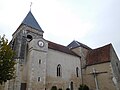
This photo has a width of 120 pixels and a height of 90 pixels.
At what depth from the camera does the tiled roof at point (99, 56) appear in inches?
829

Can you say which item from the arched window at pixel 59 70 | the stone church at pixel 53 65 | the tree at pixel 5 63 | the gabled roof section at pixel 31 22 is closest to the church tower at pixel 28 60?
the stone church at pixel 53 65

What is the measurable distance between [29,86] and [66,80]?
6474mm

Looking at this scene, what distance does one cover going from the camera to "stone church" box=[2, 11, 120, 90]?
55.6ft

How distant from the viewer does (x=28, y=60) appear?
1802cm

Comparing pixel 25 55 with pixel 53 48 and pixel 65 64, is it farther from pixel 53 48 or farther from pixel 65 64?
pixel 65 64

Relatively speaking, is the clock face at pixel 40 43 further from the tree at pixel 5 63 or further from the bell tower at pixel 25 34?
the tree at pixel 5 63

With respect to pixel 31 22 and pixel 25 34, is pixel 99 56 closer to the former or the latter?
pixel 25 34

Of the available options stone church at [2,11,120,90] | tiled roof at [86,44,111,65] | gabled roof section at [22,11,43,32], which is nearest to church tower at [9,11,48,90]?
stone church at [2,11,120,90]

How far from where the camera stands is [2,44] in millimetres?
13578

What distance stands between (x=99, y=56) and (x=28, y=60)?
11.3m

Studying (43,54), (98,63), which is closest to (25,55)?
(43,54)

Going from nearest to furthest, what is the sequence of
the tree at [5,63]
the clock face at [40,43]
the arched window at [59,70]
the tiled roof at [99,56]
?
the tree at [5,63]
the clock face at [40,43]
the arched window at [59,70]
the tiled roof at [99,56]

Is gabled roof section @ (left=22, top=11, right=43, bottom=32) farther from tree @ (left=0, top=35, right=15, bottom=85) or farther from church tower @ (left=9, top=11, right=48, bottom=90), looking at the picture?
tree @ (left=0, top=35, right=15, bottom=85)

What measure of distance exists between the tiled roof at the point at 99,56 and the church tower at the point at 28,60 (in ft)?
27.8
